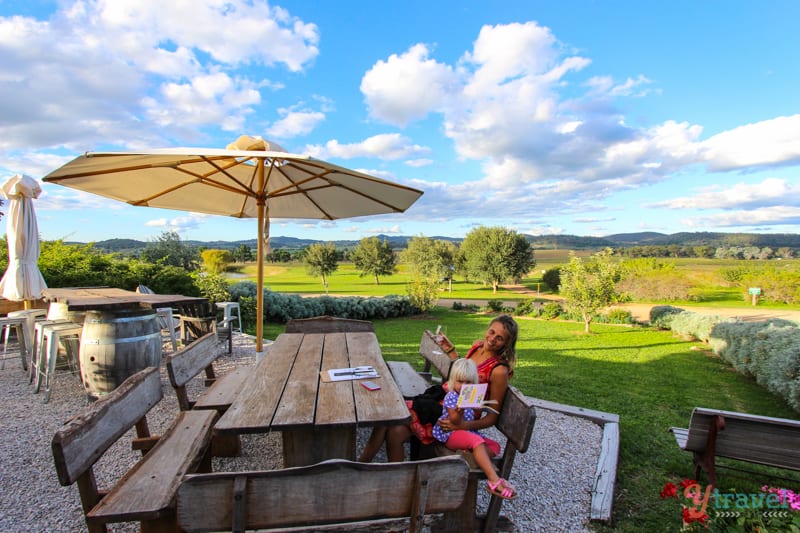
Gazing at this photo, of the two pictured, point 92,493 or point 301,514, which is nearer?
point 301,514

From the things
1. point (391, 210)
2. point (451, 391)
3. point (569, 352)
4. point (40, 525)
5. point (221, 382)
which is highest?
point (391, 210)

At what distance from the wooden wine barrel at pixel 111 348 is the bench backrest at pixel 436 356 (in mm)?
3147

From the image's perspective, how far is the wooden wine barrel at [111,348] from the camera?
421 centimetres

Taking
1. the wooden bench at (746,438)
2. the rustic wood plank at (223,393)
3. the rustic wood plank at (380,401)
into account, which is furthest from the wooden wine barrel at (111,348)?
the wooden bench at (746,438)

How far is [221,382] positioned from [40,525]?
4.72 ft

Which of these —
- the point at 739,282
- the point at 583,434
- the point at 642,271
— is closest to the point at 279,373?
the point at 583,434

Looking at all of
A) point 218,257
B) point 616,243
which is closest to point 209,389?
point 218,257

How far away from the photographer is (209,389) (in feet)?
11.5

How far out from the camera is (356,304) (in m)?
15.6

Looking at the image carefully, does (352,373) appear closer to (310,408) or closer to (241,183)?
(310,408)

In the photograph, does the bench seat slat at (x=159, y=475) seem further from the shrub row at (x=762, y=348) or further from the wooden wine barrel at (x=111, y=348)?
the shrub row at (x=762, y=348)

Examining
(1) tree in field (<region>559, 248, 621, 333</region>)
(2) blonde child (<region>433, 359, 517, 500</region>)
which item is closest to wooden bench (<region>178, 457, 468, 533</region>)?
(2) blonde child (<region>433, 359, 517, 500</region>)

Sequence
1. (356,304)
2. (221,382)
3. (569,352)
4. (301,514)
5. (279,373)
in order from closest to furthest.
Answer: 1. (301,514)
2. (279,373)
3. (221,382)
4. (569,352)
5. (356,304)

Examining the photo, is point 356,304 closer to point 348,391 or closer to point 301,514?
point 348,391
